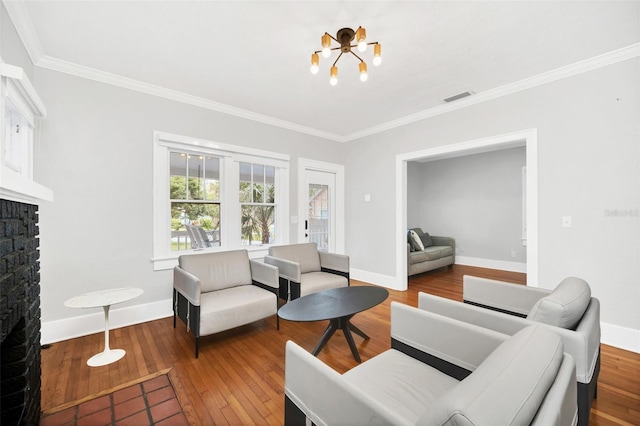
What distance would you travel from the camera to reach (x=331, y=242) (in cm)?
524

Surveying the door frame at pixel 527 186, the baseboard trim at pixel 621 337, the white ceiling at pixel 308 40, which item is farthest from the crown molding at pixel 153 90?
the baseboard trim at pixel 621 337

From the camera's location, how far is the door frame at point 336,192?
4637 millimetres

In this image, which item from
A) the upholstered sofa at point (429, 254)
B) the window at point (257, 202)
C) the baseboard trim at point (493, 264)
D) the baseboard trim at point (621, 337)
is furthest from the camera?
the baseboard trim at point (493, 264)

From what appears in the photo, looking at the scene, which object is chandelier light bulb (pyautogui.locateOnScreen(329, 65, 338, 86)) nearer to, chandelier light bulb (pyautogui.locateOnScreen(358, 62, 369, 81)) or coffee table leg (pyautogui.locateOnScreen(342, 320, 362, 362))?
chandelier light bulb (pyautogui.locateOnScreen(358, 62, 369, 81))

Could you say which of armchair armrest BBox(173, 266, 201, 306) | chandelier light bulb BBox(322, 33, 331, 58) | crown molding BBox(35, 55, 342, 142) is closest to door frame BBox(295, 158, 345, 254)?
crown molding BBox(35, 55, 342, 142)

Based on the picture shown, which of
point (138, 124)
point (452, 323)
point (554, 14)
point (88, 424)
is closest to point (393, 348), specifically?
point (452, 323)

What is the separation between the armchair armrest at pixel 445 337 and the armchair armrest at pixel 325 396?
684 millimetres

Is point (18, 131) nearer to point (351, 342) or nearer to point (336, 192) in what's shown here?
point (351, 342)

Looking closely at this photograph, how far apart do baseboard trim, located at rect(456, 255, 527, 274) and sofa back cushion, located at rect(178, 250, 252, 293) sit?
539 centimetres

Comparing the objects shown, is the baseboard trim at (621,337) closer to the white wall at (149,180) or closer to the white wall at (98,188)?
the white wall at (149,180)

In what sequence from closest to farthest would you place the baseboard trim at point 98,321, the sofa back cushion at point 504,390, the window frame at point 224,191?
the sofa back cushion at point 504,390
the baseboard trim at point 98,321
the window frame at point 224,191

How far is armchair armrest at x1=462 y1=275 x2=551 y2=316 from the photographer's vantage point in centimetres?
206

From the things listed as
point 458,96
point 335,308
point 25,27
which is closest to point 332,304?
point 335,308

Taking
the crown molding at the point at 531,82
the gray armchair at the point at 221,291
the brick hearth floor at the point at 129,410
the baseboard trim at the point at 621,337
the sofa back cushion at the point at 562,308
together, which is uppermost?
the crown molding at the point at 531,82
